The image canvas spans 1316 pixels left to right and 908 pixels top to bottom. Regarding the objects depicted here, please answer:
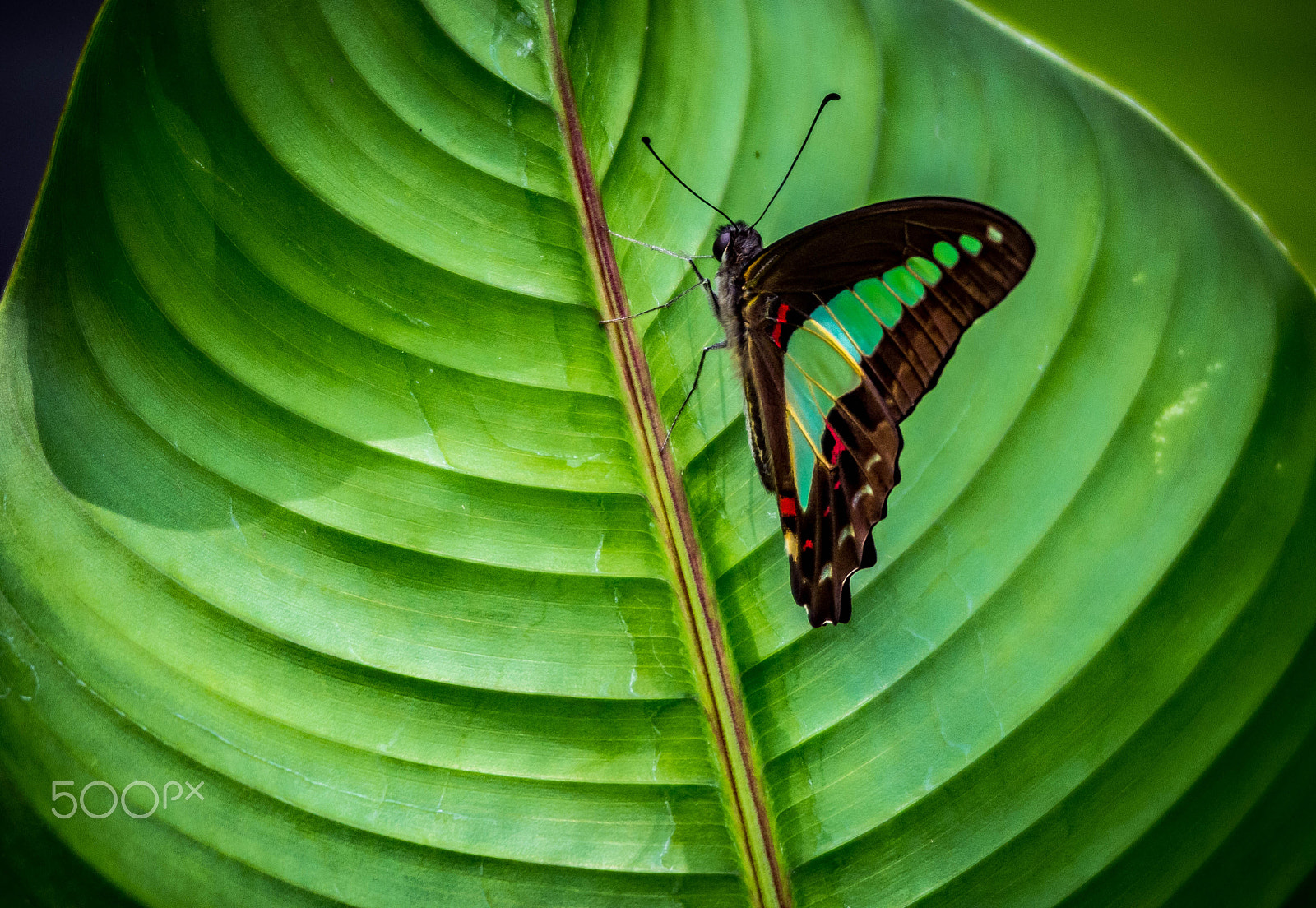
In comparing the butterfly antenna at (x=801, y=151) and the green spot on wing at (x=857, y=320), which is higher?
the butterfly antenna at (x=801, y=151)

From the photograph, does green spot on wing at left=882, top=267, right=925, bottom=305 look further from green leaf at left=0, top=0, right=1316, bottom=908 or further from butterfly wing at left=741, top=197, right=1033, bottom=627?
green leaf at left=0, top=0, right=1316, bottom=908

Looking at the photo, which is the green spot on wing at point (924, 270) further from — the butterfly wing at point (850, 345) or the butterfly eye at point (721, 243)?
the butterfly eye at point (721, 243)

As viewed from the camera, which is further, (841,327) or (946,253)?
(841,327)

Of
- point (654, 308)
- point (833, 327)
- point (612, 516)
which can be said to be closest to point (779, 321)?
point (833, 327)

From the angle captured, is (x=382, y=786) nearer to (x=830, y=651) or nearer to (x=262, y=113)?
(x=830, y=651)

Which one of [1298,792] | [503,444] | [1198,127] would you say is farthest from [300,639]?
[1198,127]

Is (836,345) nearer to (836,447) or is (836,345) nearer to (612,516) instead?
(836,447)

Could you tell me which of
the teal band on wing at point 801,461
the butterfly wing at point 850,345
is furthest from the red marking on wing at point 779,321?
the teal band on wing at point 801,461

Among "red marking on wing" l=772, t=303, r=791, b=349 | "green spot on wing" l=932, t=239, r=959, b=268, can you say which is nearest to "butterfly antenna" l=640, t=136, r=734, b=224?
"red marking on wing" l=772, t=303, r=791, b=349
